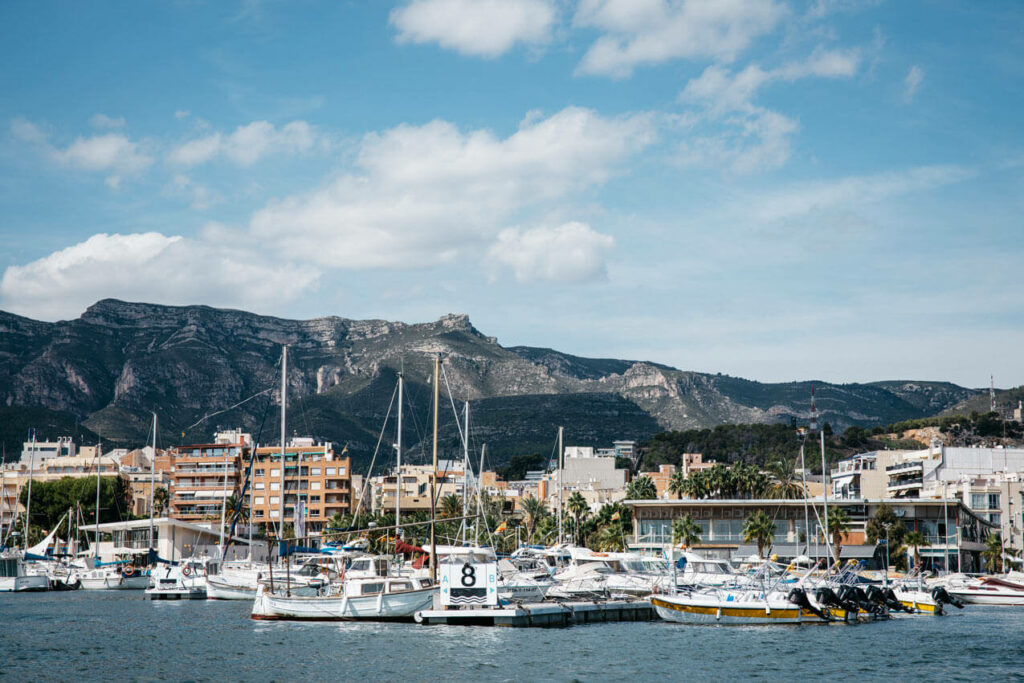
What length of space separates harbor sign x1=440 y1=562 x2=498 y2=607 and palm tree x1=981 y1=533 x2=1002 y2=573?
75246 millimetres

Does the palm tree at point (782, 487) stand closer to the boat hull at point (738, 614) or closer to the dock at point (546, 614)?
the dock at point (546, 614)

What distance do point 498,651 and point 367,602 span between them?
40.3 ft

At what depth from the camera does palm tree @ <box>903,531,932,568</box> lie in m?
110

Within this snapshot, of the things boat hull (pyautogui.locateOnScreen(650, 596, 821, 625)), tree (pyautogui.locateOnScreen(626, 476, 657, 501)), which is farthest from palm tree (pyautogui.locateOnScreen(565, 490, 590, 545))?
boat hull (pyautogui.locateOnScreen(650, 596, 821, 625))

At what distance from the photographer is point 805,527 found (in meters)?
117

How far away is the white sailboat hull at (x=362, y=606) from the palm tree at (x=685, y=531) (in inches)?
2217

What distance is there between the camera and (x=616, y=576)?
248ft

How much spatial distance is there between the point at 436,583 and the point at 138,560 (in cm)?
8091

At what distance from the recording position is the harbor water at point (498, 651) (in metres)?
44.1

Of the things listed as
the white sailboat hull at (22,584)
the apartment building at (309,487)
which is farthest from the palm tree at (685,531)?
the apartment building at (309,487)

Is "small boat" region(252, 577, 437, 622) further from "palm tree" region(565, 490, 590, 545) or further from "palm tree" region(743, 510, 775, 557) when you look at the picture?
"palm tree" region(565, 490, 590, 545)

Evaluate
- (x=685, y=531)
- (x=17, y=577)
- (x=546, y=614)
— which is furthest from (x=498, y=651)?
(x=17, y=577)

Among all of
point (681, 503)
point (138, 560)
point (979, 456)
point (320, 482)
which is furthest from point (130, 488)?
point (979, 456)

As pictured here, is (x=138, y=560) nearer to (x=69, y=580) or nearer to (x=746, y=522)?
(x=69, y=580)
